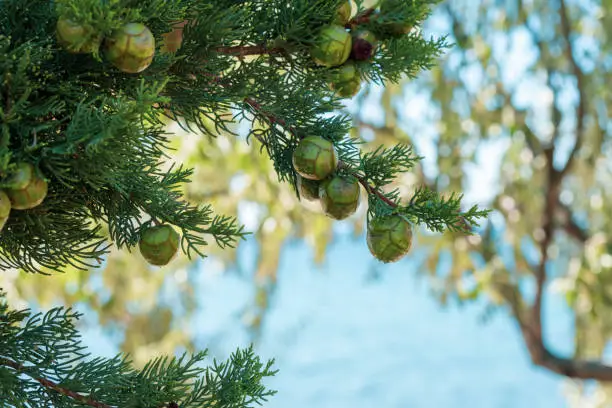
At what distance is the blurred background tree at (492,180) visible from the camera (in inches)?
72.8

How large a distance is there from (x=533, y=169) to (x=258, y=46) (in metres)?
1.68

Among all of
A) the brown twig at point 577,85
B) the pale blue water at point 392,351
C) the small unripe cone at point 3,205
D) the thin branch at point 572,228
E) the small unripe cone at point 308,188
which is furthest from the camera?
the pale blue water at point 392,351

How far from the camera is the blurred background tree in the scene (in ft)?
6.07

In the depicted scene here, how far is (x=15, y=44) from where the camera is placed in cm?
36

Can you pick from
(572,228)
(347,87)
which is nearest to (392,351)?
(572,228)

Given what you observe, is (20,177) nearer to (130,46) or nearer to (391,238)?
(130,46)

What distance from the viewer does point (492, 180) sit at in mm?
2037

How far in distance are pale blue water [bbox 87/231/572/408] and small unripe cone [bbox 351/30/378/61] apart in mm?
5894

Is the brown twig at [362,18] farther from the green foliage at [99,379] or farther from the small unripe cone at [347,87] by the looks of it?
the green foliage at [99,379]

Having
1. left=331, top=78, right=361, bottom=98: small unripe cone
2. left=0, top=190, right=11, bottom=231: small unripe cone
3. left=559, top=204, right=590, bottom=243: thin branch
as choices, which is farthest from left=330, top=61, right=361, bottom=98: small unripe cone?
left=559, top=204, right=590, bottom=243: thin branch

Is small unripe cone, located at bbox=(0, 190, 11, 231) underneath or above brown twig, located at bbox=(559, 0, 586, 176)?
underneath

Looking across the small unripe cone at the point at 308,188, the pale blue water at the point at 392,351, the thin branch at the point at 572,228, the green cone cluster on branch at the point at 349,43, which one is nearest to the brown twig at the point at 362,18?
the green cone cluster on branch at the point at 349,43

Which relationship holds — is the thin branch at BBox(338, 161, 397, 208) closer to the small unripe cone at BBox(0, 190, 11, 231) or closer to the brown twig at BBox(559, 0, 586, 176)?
the small unripe cone at BBox(0, 190, 11, 231)

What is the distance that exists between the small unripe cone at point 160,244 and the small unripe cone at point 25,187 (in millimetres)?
80
